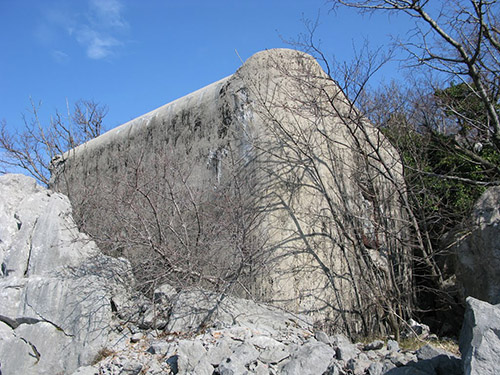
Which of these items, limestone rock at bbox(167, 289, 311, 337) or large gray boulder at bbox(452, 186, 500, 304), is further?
large gray boulder at bbox(452, 186, 500, 304)

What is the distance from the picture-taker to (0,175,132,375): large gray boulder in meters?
5.18

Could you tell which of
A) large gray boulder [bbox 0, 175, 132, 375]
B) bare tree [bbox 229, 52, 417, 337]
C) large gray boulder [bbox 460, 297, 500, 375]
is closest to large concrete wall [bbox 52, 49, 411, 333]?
bare tree [bbox 229, 52, 417, 337]

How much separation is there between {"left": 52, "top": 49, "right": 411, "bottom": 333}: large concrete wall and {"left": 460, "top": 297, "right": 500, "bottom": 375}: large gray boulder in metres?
2.55

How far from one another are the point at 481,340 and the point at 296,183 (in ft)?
11.3

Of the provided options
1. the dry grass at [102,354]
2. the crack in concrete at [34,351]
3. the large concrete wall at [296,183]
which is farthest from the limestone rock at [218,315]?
the crack in concrete at [34,351]

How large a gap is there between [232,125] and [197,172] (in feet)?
3.02

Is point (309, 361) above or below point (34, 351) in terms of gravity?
below

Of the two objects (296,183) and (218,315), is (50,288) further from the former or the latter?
(296,183)

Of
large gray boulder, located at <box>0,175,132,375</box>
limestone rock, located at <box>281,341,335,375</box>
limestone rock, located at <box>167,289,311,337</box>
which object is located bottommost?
limestone rock, located at <box>281,341,335,375</box>

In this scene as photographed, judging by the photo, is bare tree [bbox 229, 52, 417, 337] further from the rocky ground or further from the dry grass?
the dry grass

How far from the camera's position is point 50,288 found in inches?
219

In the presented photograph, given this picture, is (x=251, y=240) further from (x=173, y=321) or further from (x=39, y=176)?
(x=39, y=176)

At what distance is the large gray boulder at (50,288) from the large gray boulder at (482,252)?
465 cm

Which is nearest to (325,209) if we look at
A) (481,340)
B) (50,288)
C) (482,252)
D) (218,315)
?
(482,252)
